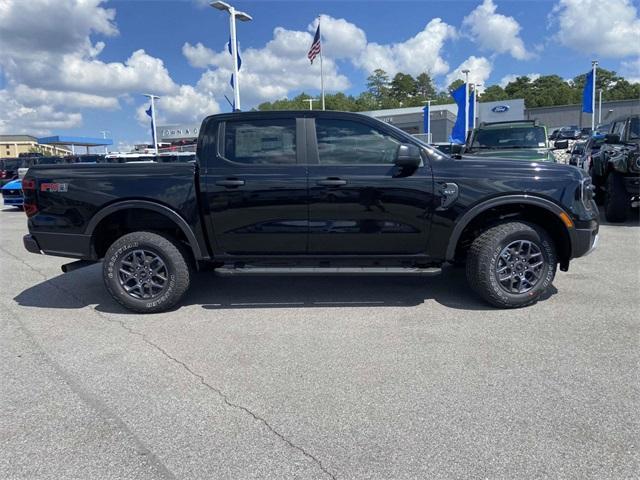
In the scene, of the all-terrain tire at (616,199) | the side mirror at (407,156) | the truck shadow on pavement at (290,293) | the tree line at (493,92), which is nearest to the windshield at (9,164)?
the truck shadow on pavement at (290,293)

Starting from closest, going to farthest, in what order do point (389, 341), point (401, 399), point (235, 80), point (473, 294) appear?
point (401, 399) < point (389, 341) < point (473, 294) < point (235, 80)

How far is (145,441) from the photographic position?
2.63 metres

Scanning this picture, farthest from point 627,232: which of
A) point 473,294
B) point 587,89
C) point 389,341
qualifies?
point 587,89

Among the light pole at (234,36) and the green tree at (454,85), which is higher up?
the green tree at (454,85)

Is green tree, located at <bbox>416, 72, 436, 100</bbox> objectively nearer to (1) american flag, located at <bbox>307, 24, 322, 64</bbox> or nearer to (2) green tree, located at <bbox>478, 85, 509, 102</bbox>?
(2) green tree, located at <bbox>478, 85, 509, 102</bbox>

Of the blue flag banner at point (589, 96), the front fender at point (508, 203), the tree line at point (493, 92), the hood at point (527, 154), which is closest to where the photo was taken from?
the front fender at point (508, 203)

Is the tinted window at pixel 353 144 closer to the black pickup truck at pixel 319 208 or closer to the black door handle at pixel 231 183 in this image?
the black pickup truck at pixel 319 208

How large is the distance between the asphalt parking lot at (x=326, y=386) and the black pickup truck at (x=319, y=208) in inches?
17.8

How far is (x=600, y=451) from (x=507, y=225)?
2.44 m

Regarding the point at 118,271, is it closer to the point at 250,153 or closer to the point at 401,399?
the point at 250,153

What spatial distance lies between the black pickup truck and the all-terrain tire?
15.8 ft

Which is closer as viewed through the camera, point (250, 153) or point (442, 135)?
point (250, 153)

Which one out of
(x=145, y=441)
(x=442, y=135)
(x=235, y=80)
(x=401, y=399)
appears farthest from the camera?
(x=442, y=135)

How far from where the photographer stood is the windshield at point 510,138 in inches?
376
